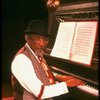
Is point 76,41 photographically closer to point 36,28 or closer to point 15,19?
point 36,28

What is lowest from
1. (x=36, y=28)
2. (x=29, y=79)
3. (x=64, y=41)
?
(x=29, y=79)

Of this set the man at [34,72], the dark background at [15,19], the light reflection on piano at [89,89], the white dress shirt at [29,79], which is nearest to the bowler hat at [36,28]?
the man at [34,72]

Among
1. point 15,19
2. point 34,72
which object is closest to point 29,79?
point 34,72

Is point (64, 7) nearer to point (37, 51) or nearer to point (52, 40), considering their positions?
point (52, 40)

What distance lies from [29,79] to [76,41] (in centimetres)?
76

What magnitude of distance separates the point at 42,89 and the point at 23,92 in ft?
1.01

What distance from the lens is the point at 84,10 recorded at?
281cm

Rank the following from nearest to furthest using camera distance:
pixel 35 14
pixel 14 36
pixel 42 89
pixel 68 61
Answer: pixel 42 89 → pixel 68 61 → pixel 35 14 → pixel 14 36

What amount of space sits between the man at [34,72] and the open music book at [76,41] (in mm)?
290

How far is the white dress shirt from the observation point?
221 cm

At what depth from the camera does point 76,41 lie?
268 cm

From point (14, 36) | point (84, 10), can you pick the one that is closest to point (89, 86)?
point (84, 10)

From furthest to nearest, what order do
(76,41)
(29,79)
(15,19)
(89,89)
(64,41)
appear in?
(15,19) < (64,41) < (76,41) < (89,89) < (29,79)

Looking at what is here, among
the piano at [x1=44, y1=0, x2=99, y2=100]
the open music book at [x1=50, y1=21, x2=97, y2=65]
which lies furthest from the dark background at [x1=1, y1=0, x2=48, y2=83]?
the open music book at [x1=50, y1=21, x2=97, y2=65]
